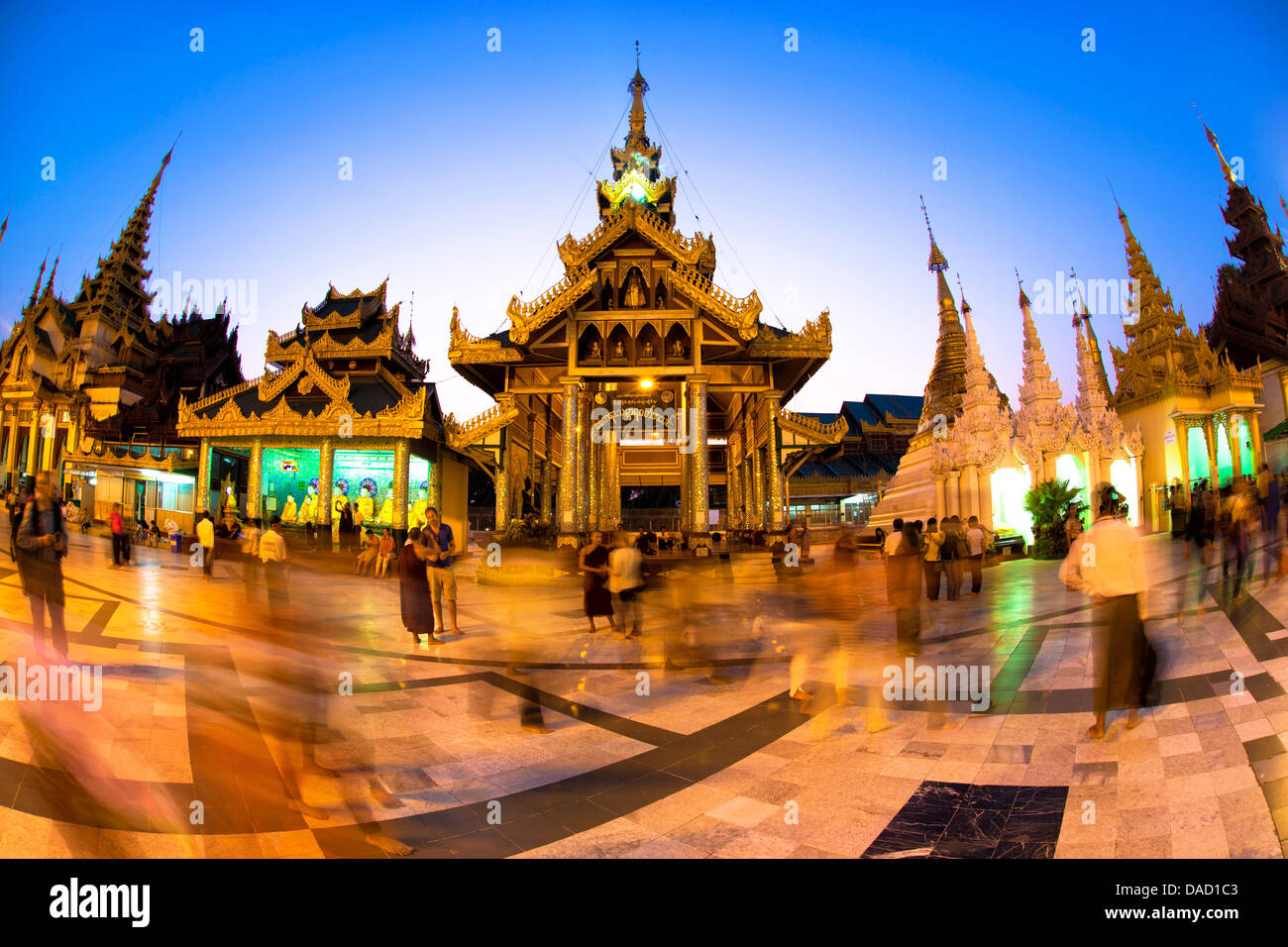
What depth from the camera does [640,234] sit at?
16.0m

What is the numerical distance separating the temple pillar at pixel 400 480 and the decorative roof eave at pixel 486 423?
2332mm

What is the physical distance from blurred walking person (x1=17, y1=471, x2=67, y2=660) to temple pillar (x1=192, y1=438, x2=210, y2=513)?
16.3 meters

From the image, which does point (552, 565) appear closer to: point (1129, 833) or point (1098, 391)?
point (1129, 833)

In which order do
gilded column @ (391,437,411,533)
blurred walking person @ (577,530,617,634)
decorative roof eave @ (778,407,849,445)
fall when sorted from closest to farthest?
1. blurred walking person @ (577,530,617,634)
2. decorative roof eave @ (778,407,849,445)
3. gilded column @ (391,437,411,533)

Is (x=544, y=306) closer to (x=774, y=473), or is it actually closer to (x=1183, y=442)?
(x=774, y=473)

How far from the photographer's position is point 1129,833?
262cm

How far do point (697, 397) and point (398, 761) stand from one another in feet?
42.9

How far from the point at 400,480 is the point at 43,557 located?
14137 millimetres

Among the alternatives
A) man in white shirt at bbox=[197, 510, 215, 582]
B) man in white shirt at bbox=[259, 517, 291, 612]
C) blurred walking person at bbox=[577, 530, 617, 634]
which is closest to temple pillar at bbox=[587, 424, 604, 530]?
blurred walking person at bbox=[577, 530, 617, 634]

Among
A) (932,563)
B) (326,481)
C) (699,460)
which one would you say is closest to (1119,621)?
(932,563)

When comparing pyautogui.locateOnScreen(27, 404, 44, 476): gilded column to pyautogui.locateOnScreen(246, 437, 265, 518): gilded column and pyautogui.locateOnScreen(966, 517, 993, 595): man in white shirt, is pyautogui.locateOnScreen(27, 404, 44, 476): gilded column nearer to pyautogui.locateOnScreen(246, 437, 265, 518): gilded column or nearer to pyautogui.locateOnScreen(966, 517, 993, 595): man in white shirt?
pyautogui.locateOnScreen(246, 437, 265, 518): gilded column

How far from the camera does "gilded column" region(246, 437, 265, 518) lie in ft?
59.7
